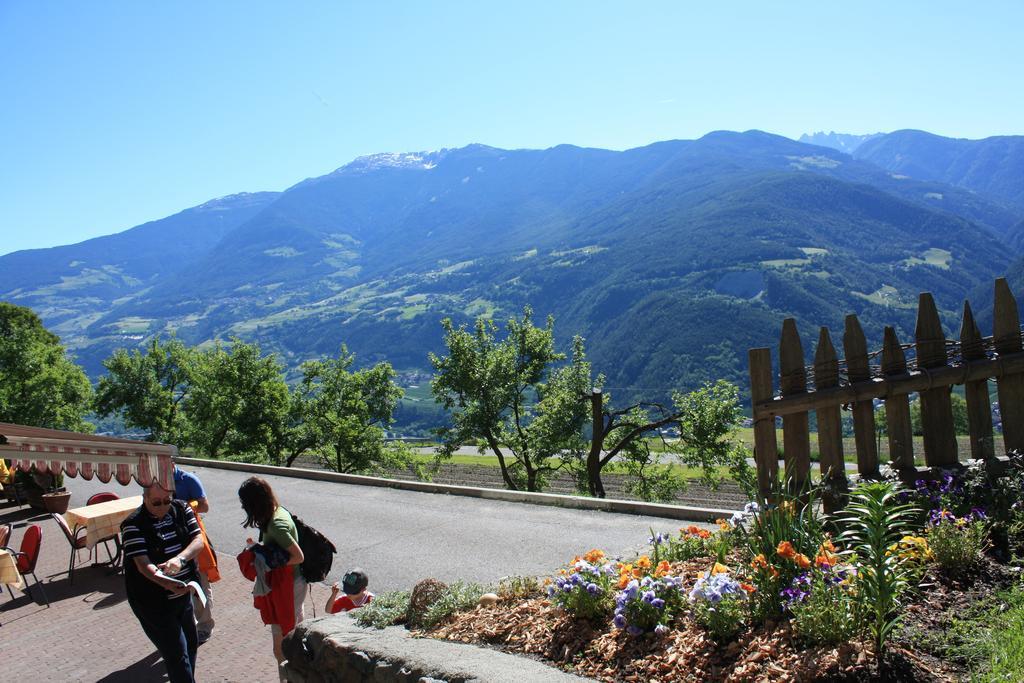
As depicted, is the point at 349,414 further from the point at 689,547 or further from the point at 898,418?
the point at 898,418

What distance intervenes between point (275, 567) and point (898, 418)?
5104mm

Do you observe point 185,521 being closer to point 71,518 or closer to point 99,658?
point 99,658

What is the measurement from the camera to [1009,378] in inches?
212

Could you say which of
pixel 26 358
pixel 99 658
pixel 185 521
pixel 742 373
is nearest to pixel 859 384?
pixel 185 521

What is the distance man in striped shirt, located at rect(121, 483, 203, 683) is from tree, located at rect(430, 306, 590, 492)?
66.6 ft

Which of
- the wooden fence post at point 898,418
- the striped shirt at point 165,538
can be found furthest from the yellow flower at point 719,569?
the striped shirt at point 165,538

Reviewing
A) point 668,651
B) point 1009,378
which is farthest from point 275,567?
point 1009,378

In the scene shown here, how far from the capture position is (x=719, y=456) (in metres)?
22.2

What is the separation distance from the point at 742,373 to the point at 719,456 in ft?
562

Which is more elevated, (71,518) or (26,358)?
(26,358)

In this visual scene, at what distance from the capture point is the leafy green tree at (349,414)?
34.7 metres

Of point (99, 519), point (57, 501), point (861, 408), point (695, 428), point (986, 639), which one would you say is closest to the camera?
point (986, 639)

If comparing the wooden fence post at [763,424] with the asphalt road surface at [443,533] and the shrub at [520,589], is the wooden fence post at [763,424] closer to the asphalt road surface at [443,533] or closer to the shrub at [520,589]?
the asphalt road surface at [443,533]

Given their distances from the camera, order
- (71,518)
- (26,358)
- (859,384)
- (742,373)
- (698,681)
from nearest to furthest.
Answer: (698,681) → (859,384) → (71,518) → (26,358) → (742,373)
